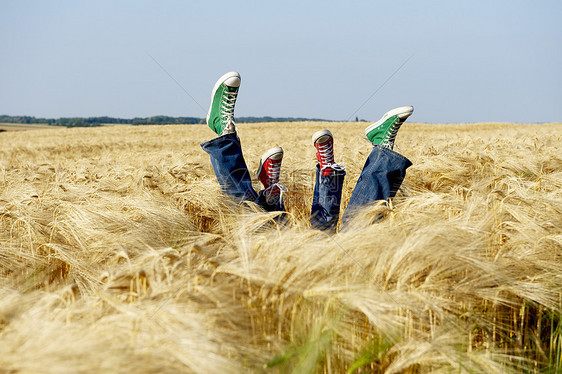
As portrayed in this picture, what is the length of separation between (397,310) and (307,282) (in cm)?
27

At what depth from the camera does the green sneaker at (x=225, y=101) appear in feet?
8.75

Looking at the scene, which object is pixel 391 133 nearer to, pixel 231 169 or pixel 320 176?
pixel 320 176

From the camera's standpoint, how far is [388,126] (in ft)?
9.02

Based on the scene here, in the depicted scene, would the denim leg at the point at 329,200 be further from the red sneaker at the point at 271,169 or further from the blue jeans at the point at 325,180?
the red sneaker at the point at 271,169

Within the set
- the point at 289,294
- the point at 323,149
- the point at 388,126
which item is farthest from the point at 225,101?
the point at 289,294

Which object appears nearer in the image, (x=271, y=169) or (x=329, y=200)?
(x=329, y=200)

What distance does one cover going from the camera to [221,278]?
3.60 ft

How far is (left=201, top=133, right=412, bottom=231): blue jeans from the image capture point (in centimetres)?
244

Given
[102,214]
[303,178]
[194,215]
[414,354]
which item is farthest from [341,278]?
[303,178]

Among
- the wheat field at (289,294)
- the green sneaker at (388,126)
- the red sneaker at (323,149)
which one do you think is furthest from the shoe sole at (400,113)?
the wheat field at (289,294)

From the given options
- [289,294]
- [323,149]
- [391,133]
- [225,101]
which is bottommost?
[289,294]

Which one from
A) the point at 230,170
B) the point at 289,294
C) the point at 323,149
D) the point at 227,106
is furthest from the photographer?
the point at 227,106

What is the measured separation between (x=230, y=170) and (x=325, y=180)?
0.55 meters

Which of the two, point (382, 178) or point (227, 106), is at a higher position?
point (227, 106)
